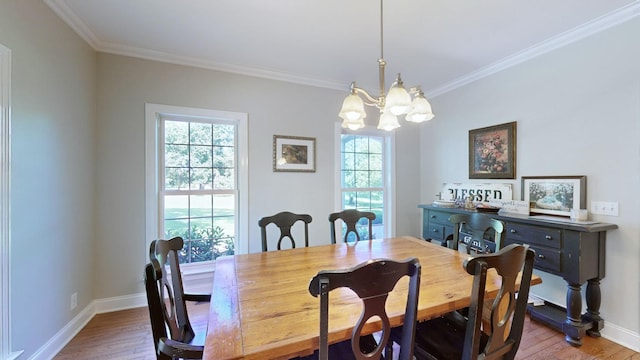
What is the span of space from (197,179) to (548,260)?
3591 millimetres

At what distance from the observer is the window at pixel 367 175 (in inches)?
146

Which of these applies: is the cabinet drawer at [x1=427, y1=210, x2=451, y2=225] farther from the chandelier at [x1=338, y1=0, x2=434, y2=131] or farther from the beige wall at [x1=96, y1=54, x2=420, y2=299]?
the chandelier at [x1=338, y1=0, x2=434, y2=131]

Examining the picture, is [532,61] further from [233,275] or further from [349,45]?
[233,275]

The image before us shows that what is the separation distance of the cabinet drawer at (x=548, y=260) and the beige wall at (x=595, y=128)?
44 cm

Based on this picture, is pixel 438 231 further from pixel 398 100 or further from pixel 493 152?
pixel 398 100

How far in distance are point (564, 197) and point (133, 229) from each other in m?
4.30

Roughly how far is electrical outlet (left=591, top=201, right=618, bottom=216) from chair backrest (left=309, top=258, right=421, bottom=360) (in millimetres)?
2345

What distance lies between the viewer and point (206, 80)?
293 centimetres

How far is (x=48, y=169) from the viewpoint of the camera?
194 centimetres

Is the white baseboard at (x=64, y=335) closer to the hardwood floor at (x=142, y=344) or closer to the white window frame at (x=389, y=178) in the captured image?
the hardwood floor at (x=142, y=344)

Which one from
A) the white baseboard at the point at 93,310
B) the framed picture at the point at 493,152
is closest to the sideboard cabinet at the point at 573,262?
the framed picture at the point at 493,152

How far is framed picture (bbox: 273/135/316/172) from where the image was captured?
3252 millimetres

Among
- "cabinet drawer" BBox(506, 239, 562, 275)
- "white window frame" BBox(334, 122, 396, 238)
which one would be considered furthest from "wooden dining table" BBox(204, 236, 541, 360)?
"white window frame" BBox(334, 122, 396, 238)

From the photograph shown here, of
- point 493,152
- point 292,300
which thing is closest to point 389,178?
point 493,152
